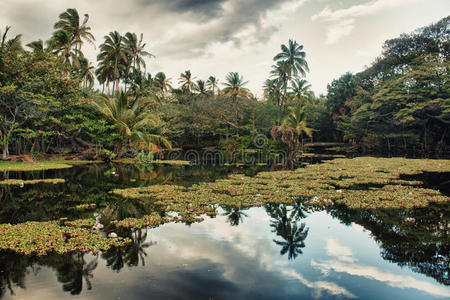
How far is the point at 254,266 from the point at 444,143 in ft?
144

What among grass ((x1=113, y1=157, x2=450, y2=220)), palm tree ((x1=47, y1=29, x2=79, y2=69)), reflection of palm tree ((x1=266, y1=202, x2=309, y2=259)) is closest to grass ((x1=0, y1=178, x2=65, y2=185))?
grass ((x1=113, y1=157, x2=450, y2=220))

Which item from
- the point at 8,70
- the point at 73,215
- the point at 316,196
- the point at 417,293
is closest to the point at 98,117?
the point at 8,70

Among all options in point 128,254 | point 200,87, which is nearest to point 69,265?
point 128,254

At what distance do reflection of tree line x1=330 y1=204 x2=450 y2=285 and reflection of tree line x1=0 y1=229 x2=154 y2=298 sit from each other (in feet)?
16.7

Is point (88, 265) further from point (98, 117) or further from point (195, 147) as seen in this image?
point (195, 147)

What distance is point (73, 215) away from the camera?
7555 millimetres

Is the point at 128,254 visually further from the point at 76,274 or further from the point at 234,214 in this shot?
the point at 234,214

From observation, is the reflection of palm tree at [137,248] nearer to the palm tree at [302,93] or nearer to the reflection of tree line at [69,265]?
the reflection of tree line at [69,265]

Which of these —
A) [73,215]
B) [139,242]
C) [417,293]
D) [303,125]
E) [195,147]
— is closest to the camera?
[417,293]

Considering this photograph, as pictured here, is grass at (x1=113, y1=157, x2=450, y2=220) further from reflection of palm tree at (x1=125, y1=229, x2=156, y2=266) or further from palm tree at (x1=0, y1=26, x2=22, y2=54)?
palm tree at (x1=0, y1=26, x2=22, y2=54)

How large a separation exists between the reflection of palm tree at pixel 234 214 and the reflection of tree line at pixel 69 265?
2.74m

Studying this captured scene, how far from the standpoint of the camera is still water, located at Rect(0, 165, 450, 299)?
413 cm

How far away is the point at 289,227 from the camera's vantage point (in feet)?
23.1

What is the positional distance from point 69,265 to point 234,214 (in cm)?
465
